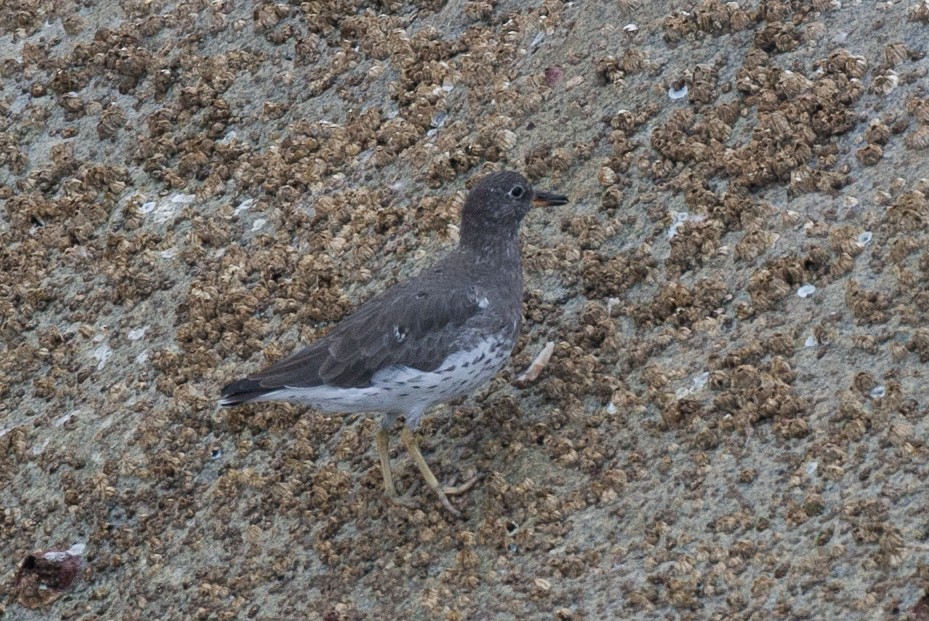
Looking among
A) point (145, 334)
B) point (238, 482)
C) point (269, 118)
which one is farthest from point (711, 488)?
point (269, 118)

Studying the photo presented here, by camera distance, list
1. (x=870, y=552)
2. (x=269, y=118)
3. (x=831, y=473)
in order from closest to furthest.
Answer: (x=870, y=552) → (x=831, y=473) → (x=269, y=118)

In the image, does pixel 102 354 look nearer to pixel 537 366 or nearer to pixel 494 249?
pixel 494 249

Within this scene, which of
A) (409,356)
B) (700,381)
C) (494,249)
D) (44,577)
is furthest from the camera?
(494,249)

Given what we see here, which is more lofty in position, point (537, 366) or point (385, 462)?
point (537, 366)

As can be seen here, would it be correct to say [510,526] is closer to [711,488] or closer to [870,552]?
[711,488]

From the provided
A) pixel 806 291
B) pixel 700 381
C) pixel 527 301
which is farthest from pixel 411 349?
pixel 806 291

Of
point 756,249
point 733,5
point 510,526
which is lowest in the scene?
point 510,526

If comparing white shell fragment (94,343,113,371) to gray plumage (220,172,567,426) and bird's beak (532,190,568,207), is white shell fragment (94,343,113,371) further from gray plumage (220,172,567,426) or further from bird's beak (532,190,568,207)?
bird's beak (532,190,568,207)

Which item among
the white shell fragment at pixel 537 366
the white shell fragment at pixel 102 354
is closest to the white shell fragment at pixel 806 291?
the white shell fragment at pixel 537 366
